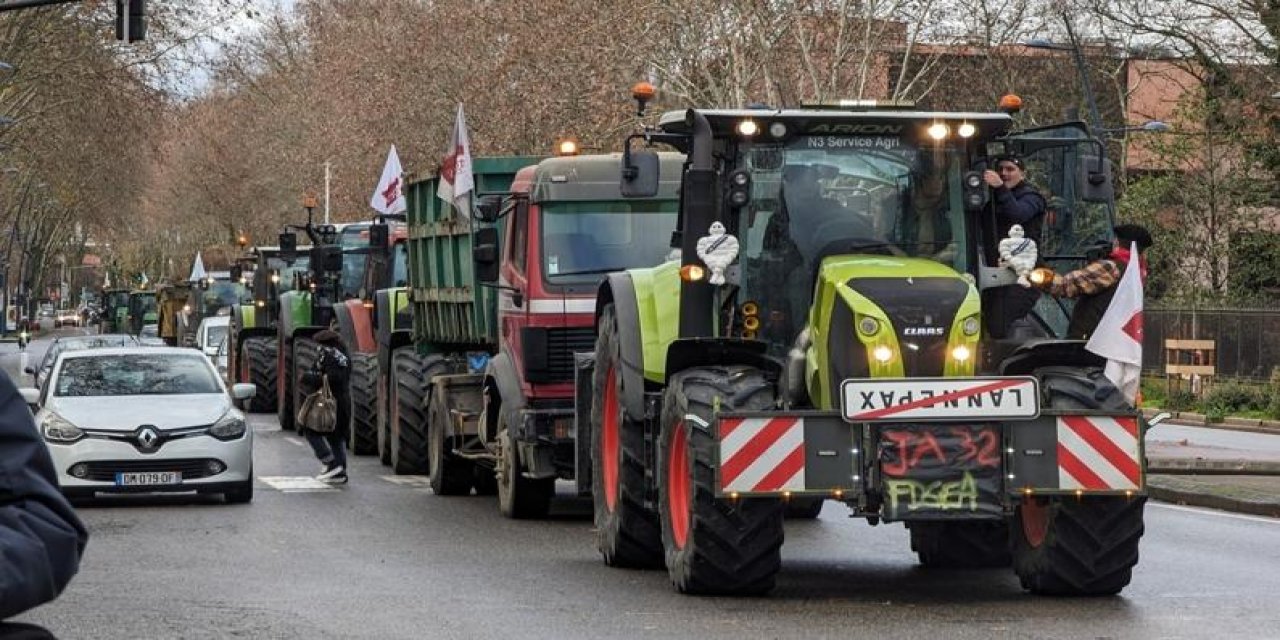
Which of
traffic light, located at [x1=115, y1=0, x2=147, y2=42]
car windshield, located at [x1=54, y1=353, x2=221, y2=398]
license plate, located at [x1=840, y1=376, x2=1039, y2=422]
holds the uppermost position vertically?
traffic light, located at [x1=115, y1=0, x2=147, y2=42]

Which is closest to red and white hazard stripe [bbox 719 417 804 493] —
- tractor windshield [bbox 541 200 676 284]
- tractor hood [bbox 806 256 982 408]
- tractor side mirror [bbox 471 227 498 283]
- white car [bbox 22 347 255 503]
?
tractor hood [bbox 806 256 982 408]

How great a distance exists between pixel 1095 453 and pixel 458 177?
10.2 metres

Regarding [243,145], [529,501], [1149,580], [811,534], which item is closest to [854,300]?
[1149,580]

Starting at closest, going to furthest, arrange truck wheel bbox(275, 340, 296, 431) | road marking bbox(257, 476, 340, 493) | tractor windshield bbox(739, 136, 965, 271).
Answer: tractor windshield bbox(739, 136, 965, 271) < road marking bbox(257, 476, 340, 493) < truck wheel bbox(275, 340, 296, 431)

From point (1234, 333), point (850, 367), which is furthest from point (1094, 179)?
point (1234, 333)

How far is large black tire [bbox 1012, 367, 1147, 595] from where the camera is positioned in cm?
1265

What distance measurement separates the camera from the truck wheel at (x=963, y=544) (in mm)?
14781

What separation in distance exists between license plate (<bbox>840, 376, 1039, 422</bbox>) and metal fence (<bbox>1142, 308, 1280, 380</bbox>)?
117 feet

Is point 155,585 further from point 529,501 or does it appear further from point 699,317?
point 529,501

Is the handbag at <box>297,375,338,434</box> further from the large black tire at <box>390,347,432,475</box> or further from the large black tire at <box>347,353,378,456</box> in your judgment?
the large black tire at <box>347,353,378,456</box>

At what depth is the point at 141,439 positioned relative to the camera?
2034cm

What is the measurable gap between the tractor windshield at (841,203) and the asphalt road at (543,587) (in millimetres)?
1836

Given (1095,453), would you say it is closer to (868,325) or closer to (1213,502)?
(868,325)

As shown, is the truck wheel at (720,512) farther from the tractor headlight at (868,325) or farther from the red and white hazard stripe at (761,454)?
the tractor headlight at (868,325)
